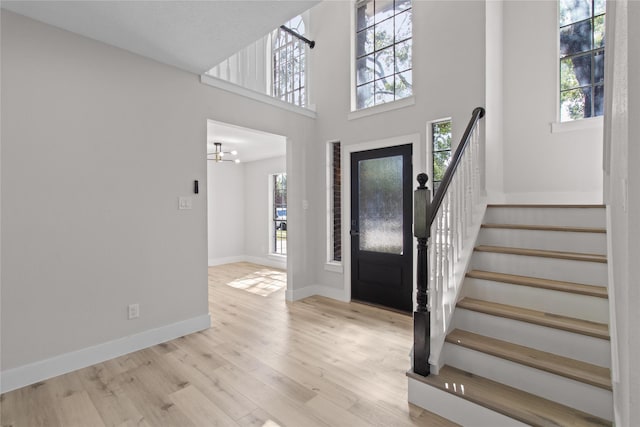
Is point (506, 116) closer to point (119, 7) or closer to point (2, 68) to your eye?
point (119, 7)

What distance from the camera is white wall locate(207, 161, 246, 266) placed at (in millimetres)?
6934

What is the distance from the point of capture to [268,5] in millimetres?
2094

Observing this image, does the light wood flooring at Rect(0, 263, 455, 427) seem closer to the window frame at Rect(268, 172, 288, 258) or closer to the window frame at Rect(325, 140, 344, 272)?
the window frame at Rect(325, 140, 344, 272)

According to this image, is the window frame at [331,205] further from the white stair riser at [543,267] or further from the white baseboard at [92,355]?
the white stair riser at [543,267]

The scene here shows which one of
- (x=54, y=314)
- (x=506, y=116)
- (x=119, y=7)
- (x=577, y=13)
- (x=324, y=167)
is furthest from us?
(x=324, y=167)

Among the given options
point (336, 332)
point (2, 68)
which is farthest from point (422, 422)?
point (2, 68)

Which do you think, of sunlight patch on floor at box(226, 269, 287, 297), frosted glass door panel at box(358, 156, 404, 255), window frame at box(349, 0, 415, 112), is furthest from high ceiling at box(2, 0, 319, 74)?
sunlight patch on floor at box(226, 269, 287, 297)

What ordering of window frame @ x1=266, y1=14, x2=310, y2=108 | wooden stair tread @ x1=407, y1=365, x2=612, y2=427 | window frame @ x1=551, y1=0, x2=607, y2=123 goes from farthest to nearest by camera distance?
window frame @ x1=266, y1=14, x2=310, y2=108 → window frame @ x1=551, y1=0, x2=607, y2=123 → wooden stair tread @ x1=407, y1=365, x2=612, y2=427

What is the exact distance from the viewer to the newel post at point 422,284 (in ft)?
6.27

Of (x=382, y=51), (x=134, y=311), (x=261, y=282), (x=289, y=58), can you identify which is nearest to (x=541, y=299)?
(x=134, y=311)

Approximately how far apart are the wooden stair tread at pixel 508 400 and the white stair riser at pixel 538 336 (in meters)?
0.19

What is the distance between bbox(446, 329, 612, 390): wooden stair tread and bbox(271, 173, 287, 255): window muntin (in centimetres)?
500

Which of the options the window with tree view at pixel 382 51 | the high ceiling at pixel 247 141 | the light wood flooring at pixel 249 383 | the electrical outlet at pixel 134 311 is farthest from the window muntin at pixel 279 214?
the electrical outlet at pixel 134 311

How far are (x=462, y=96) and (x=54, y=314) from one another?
4057 millimetres
